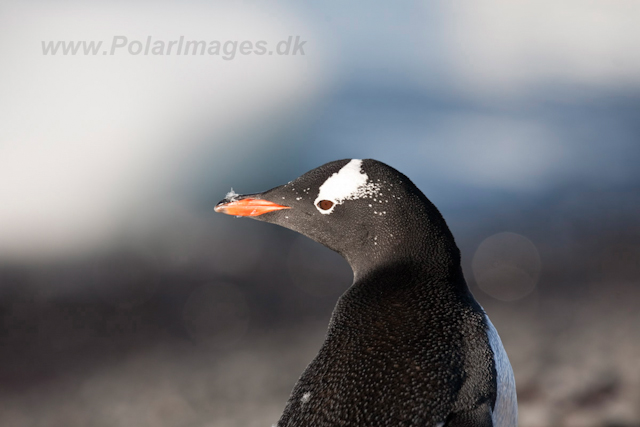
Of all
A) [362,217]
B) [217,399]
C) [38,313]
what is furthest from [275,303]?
[362,217]

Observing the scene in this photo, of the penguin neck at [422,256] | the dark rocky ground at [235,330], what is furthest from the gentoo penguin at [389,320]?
the dark rocky ground at [235,330]

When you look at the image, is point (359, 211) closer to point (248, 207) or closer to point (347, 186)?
point (347, 186)

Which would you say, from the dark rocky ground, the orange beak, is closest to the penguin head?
the orange beak

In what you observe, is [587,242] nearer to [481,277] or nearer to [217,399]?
[481,277]

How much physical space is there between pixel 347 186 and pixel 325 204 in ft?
0.22

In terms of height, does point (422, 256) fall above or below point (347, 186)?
below

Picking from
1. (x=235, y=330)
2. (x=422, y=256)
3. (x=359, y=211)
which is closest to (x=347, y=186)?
(x=359, y=211)

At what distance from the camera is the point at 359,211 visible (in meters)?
1.08

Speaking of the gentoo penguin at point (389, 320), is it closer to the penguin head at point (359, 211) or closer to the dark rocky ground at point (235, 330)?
the penguin head at point (359, 211)

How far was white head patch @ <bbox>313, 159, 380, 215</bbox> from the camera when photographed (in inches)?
42.3

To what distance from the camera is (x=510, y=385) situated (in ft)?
3.27

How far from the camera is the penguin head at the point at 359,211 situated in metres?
1.04

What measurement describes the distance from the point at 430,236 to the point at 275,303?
8.28 ft

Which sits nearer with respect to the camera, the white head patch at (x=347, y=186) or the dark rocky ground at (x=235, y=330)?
the white head patch at (x=347, y=186)
